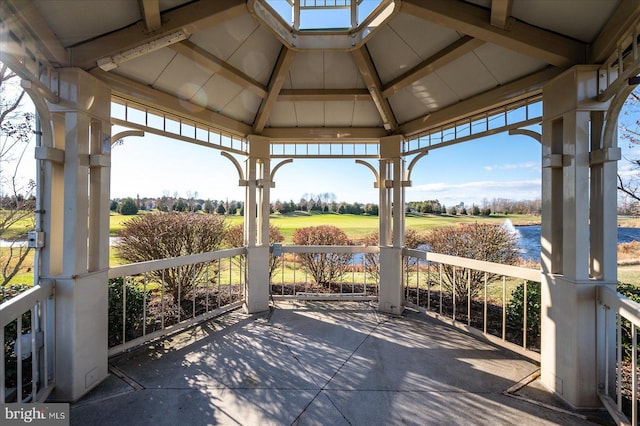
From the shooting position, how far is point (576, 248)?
7.43 ft

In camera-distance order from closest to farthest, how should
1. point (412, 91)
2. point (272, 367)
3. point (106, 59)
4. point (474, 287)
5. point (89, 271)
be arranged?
1. point (106, 59)
2. point (89, 271)
3. point (272, 367)
4. point (412, 91)
5. point (474, 287)

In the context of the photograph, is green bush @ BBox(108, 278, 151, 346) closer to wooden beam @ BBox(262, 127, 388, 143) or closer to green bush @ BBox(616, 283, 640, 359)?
wooden beam @ BBox(262, 127, 388, 143)

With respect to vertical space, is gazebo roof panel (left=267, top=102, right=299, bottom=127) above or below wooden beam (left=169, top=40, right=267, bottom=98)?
below

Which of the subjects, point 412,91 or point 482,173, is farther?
point 482,173

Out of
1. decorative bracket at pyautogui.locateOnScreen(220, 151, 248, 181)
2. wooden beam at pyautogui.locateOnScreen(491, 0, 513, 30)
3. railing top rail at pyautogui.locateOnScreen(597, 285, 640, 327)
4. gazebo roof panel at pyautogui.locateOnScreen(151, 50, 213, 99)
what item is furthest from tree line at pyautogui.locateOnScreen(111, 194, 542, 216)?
wooden beam at pyautogui.locateOnScreen(491, 0, 513, 30)

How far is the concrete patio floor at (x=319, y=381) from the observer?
211 centimetres

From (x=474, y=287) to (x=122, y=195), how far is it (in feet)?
23.9

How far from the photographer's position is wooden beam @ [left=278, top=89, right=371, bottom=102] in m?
4.02

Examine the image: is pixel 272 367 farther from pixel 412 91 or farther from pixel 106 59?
pixel 412 91

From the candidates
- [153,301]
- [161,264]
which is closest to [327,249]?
[161,264]

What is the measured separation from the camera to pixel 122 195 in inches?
202

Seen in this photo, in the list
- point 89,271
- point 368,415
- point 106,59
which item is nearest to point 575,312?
point 368,415

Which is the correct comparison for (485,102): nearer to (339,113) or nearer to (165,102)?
(339,113)

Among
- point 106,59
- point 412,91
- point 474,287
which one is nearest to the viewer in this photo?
point 106,59
